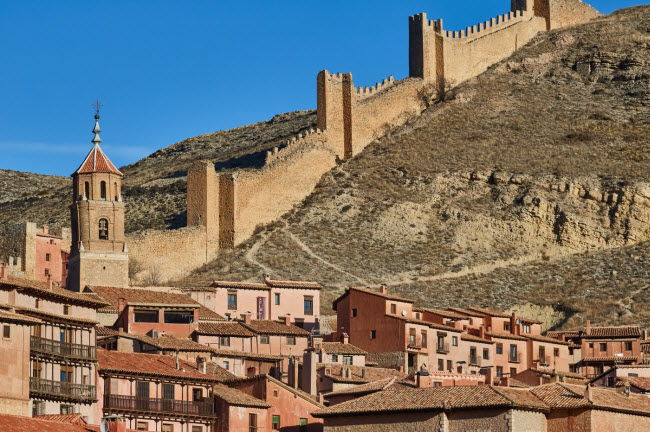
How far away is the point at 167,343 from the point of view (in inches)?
2470

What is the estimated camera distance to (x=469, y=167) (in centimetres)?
10762

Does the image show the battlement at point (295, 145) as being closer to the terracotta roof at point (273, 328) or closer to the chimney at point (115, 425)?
the terracotta roof at point (273, 328)

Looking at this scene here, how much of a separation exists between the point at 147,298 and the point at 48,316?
20024mm

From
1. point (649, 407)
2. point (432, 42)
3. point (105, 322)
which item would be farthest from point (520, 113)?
point (649, 407)

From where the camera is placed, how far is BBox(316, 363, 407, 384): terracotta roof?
63.8 meters

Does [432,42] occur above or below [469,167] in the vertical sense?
above

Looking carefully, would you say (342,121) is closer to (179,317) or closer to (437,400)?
(179,317)

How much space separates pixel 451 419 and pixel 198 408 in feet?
30.6

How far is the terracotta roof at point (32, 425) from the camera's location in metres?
42.9

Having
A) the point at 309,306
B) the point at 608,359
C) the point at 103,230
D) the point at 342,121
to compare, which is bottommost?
the point at 608,359

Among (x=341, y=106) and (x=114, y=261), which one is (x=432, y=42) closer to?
(x=341, y=106)

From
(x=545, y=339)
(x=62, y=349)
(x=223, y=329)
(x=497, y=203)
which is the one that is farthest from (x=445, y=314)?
(x=62, y=349)

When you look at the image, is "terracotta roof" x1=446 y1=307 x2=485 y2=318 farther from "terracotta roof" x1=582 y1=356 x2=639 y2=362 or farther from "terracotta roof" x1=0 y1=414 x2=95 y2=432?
"terracotta roof" x1=0 y1=414 x2=95 y2=432

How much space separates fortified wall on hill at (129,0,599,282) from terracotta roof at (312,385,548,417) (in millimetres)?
37915
